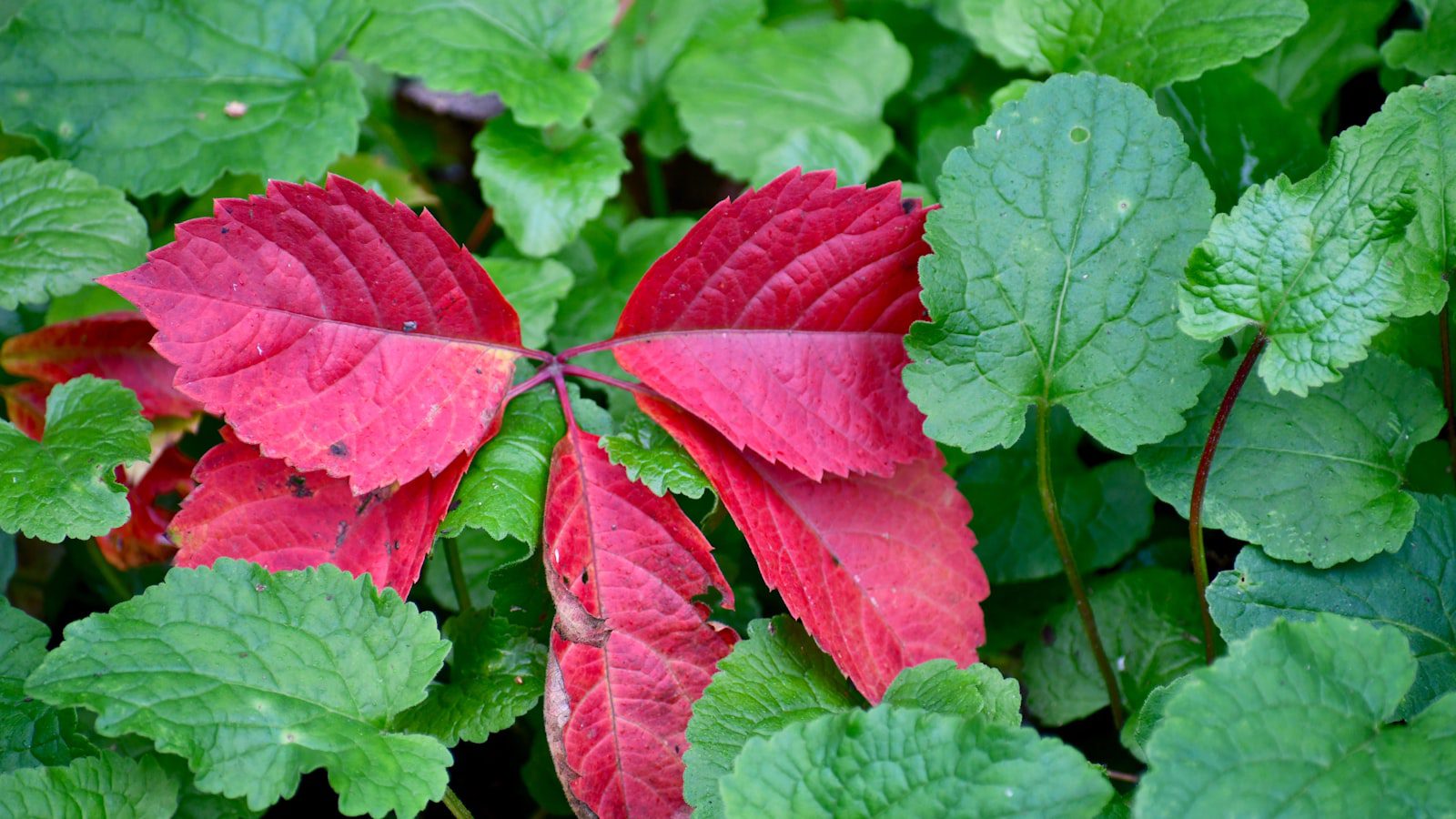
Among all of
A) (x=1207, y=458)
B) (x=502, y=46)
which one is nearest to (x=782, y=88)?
(x=502, y=46)

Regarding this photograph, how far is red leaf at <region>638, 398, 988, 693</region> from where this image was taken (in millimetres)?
1415

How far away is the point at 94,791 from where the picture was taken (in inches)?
48.3

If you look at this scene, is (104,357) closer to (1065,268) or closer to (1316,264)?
(1065,268)

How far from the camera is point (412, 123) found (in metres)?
2.47

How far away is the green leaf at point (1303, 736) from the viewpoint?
3.39 ft

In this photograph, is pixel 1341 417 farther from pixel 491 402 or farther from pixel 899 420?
pixel 491 402

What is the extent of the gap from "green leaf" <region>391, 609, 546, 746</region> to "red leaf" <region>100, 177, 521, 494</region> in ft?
0.90

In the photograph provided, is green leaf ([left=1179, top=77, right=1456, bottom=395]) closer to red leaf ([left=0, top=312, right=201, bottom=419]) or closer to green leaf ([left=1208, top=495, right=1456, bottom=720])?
green leaf ([left=1208, top=495, right=1456, bottom=720])

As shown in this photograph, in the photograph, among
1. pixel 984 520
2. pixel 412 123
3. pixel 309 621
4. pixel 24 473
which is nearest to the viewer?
pixel 309 621

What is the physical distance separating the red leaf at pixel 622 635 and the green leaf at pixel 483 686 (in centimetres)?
7

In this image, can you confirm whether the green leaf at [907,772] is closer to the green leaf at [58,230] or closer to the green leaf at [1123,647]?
the green leaf at [1123,647]

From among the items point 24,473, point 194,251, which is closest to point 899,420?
point 194,251

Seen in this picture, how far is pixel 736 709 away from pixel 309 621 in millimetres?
525

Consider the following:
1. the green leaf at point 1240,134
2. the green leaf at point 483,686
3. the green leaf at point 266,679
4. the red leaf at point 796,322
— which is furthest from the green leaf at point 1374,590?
the green leaf at point 266,679
